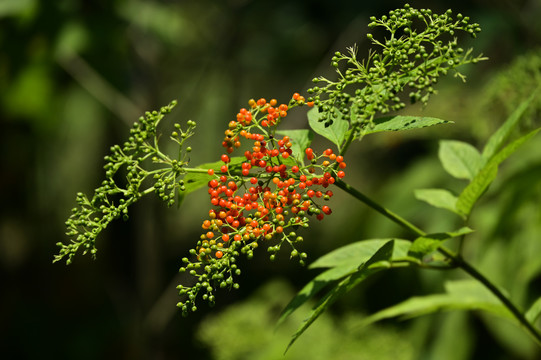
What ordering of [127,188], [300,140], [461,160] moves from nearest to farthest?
[127,188]
[300,140]
[461,160]

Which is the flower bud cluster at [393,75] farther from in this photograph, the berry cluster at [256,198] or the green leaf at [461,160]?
the green leaf at [461,160]

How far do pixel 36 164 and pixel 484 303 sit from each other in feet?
24.4

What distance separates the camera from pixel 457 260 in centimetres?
143

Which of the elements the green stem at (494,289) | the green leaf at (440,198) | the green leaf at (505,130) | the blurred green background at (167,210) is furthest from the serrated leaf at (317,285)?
the blurred green background at (167,210)

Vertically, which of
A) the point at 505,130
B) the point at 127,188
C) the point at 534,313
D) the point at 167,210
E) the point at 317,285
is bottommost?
the point at 534,313

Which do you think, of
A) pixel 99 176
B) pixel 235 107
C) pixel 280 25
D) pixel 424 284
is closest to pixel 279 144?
pixel 424 284

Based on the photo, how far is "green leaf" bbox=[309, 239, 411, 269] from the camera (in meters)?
1.47

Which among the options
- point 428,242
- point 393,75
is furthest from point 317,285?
point 393,75

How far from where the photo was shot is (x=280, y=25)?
7816mm

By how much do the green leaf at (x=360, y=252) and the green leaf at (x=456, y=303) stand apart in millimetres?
296

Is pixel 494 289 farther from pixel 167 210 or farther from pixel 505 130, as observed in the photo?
pixel 167 210

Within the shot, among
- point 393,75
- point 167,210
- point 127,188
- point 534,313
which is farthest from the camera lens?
point 167,210

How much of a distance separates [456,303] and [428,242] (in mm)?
493

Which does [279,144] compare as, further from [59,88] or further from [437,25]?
[59,88]
